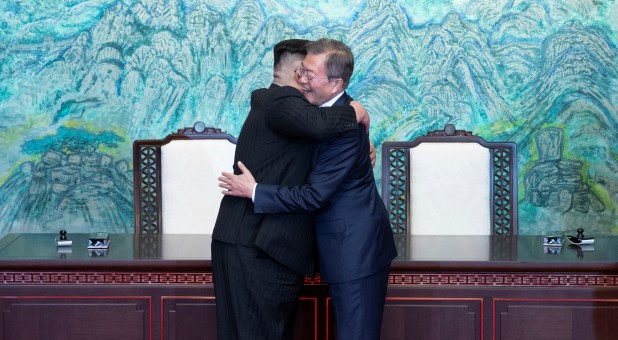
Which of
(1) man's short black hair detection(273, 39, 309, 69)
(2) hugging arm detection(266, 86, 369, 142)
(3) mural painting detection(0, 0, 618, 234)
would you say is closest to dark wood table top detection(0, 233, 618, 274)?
(2) hugging arm detection(266, 86, 369, 142)

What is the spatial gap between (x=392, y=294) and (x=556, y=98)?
7.90ft

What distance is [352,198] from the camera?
2.54m

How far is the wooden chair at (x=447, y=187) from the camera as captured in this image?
143 inches

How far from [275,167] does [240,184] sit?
118mm

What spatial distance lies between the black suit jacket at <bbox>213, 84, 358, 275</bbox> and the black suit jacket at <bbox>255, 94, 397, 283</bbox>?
0.14 feet

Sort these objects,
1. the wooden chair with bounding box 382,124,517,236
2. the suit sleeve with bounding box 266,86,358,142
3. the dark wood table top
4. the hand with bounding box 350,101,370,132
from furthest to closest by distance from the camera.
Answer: the wooden chair with bounding box 382,124,517,236 → the dark wood table top → the hand with bounding box 350,101,370,132 → the suit sleeve with bounding box 266,86,358,142

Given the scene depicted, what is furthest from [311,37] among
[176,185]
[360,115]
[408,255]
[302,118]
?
[302,118]

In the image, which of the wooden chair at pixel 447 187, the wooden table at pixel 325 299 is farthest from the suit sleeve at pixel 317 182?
the wooden chair at pixel 447 187

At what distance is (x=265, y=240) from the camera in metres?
2.51

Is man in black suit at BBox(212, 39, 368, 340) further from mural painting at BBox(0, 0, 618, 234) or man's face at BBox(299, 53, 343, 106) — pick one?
mural painting at BBox(0, 0, 618, 234)

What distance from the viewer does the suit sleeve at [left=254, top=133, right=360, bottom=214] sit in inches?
97.7

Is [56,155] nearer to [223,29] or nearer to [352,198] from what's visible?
[223,29]

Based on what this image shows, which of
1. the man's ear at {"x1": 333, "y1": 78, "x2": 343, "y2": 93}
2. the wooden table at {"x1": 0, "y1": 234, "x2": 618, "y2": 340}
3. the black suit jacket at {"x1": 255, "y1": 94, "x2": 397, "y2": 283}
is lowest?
the wooden table at {"x1": 0, "y1": 234, "x2": 618, "y2": 340}

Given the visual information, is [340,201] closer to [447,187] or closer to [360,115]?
[360,115]
